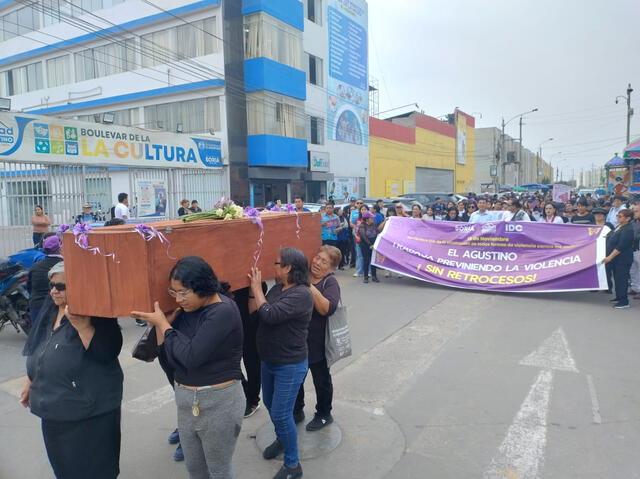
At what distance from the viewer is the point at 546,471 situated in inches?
144

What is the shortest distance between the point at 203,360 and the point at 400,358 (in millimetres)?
→ 3940

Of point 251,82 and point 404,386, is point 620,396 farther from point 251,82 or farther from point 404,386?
point 251,82

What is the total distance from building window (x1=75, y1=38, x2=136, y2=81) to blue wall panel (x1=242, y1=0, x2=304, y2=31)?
6.51 meters

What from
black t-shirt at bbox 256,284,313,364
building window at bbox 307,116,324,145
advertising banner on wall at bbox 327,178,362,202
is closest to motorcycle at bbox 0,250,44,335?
black t-shirt at bbox 256,284,313,364

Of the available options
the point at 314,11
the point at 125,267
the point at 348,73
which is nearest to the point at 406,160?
the point at 348,73

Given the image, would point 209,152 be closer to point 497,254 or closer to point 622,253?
point 497,254

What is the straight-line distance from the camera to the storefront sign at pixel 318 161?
27.6 m

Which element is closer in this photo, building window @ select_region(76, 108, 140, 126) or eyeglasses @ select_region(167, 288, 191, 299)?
eyeglasses @ select_region(167, 288, 191, 299)

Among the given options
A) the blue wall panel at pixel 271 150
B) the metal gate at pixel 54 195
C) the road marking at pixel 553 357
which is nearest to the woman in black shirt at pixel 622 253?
the road marking at pixel 553 357

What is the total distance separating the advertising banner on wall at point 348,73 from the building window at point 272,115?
14.1 ft

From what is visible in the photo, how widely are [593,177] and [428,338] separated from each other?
210004 mm

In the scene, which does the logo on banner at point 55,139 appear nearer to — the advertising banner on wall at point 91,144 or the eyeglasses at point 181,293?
the advertising banner on wall at point 91,144

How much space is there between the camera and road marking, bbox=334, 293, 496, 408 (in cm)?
508

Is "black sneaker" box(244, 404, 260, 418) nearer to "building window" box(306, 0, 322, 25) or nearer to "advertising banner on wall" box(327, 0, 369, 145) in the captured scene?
"advertising banner on wall" box(327, 0, 369, 145)
